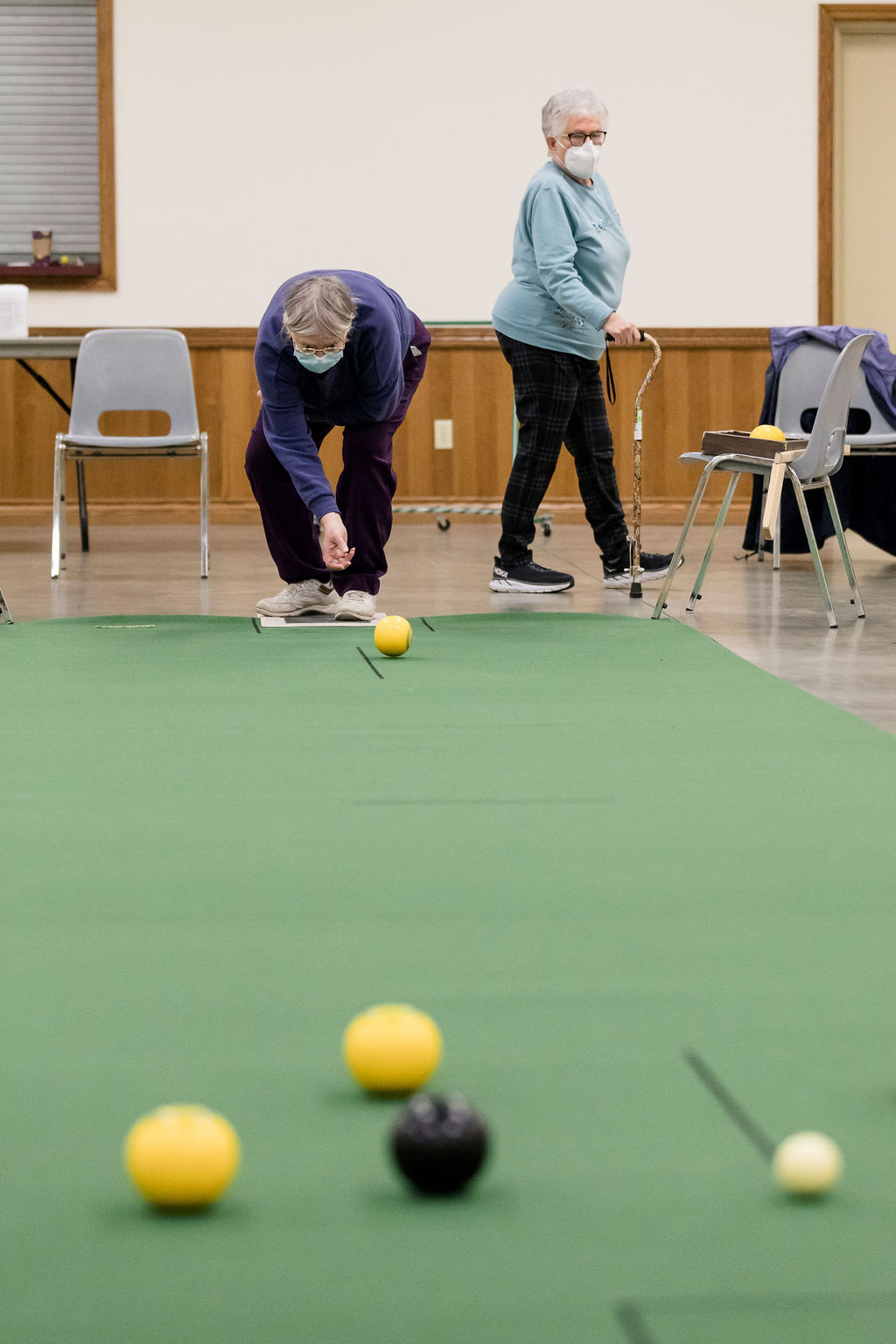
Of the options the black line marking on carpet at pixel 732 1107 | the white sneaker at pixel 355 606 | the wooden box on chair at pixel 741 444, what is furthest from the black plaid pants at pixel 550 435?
the black line marking on carpet at pixel 732 1107

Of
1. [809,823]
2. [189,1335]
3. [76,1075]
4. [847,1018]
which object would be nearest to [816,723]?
[809,823]

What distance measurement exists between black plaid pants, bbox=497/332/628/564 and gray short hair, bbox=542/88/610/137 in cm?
60

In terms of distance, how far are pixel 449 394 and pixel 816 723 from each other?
5047 millimetres

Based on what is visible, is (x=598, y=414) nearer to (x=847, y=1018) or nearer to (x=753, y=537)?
(x=753, y=537)

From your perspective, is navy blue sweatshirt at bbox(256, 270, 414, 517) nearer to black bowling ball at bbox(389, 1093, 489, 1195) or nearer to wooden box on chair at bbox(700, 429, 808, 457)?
wooden box on chair at bbox(700, 429, 808, 457)

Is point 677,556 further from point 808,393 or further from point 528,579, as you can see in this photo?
point 808,393

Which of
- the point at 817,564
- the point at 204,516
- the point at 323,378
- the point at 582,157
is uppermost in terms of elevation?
the point at 582,157

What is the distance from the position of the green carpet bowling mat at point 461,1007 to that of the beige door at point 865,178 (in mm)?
5338

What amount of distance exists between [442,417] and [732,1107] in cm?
656

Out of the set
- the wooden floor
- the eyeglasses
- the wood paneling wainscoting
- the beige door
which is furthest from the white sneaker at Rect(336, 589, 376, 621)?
the beige door

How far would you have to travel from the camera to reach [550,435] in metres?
4.44

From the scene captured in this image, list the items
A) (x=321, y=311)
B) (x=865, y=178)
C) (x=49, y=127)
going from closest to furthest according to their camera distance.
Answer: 1. (x=321, y=311)
2. (x=49, y=127)
3. (x=865, y=178)

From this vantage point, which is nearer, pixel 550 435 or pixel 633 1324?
pixel 633 1324

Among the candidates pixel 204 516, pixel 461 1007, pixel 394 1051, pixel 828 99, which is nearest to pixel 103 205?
pixel 204 516
